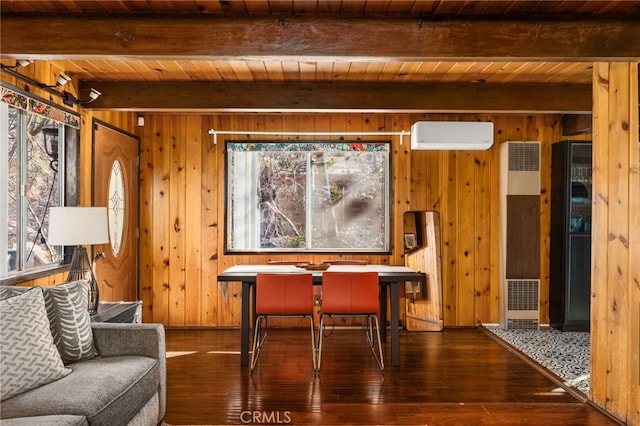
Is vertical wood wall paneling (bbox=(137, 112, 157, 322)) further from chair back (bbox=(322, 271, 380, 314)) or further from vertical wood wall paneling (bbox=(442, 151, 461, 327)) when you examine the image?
vertical wood wall paneling (bbox=(442, 151, 461, 327))

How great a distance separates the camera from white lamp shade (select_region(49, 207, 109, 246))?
3.28 meters

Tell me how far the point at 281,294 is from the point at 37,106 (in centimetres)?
232

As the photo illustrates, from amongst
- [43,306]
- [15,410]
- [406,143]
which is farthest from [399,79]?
[15,410]

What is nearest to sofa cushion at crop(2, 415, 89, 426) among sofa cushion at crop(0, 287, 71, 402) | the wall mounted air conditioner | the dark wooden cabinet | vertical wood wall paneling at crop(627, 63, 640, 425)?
sofa cushion at crop(0, 287, 71, 402)

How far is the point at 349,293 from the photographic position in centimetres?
399

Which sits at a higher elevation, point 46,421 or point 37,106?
point 37,106

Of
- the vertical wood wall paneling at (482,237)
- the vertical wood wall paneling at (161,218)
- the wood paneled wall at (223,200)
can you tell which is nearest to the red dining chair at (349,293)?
the wood paneled wall at (223,200)

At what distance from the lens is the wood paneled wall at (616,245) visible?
3.03 m

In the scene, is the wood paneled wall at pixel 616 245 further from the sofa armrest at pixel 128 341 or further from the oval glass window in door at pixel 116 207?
the oval glass window in door at pixel 116 207

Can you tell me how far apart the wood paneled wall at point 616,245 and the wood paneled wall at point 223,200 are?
2191 millimetres

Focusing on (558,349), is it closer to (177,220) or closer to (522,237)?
(522,237)

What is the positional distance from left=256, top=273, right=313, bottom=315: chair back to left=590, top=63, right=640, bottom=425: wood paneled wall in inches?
84.1

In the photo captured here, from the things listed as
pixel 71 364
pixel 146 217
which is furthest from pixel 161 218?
pixel 71 364

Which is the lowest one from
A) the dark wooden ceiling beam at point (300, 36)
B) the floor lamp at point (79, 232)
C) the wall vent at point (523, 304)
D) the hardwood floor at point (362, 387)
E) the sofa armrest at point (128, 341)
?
the hardwood floor at point (362, 387)
